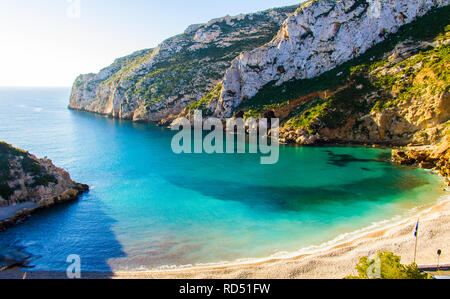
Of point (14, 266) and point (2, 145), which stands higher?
point (2, 145)

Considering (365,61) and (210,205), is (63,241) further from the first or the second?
(365,61)

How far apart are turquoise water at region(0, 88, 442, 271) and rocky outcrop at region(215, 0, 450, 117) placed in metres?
31.0

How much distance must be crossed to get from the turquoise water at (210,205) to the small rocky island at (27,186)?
1.57m

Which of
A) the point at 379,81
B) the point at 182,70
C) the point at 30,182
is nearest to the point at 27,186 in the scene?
the point at 30,182

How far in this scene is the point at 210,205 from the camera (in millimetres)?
33094

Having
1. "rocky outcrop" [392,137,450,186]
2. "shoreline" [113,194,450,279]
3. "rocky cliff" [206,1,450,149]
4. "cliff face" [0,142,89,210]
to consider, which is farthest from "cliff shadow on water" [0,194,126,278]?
"rocky cliff" [206,1,450,149]

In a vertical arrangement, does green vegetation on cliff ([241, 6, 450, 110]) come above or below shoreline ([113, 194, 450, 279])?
above

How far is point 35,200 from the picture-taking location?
1278 inches

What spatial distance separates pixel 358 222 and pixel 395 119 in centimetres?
3524

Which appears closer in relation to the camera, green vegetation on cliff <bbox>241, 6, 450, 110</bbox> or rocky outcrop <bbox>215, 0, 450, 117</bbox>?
green vegetation on cliff <bbox>241, 6, 450, 110</bbox>

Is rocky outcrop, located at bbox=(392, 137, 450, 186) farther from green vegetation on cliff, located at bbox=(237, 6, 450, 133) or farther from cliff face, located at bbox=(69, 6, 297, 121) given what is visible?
cliff face, located at bbox=(69, 6, 297, 121)

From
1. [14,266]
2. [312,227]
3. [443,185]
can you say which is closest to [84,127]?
[14,266]

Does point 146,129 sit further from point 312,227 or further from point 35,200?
point 312,227

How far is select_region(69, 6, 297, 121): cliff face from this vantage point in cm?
10194
